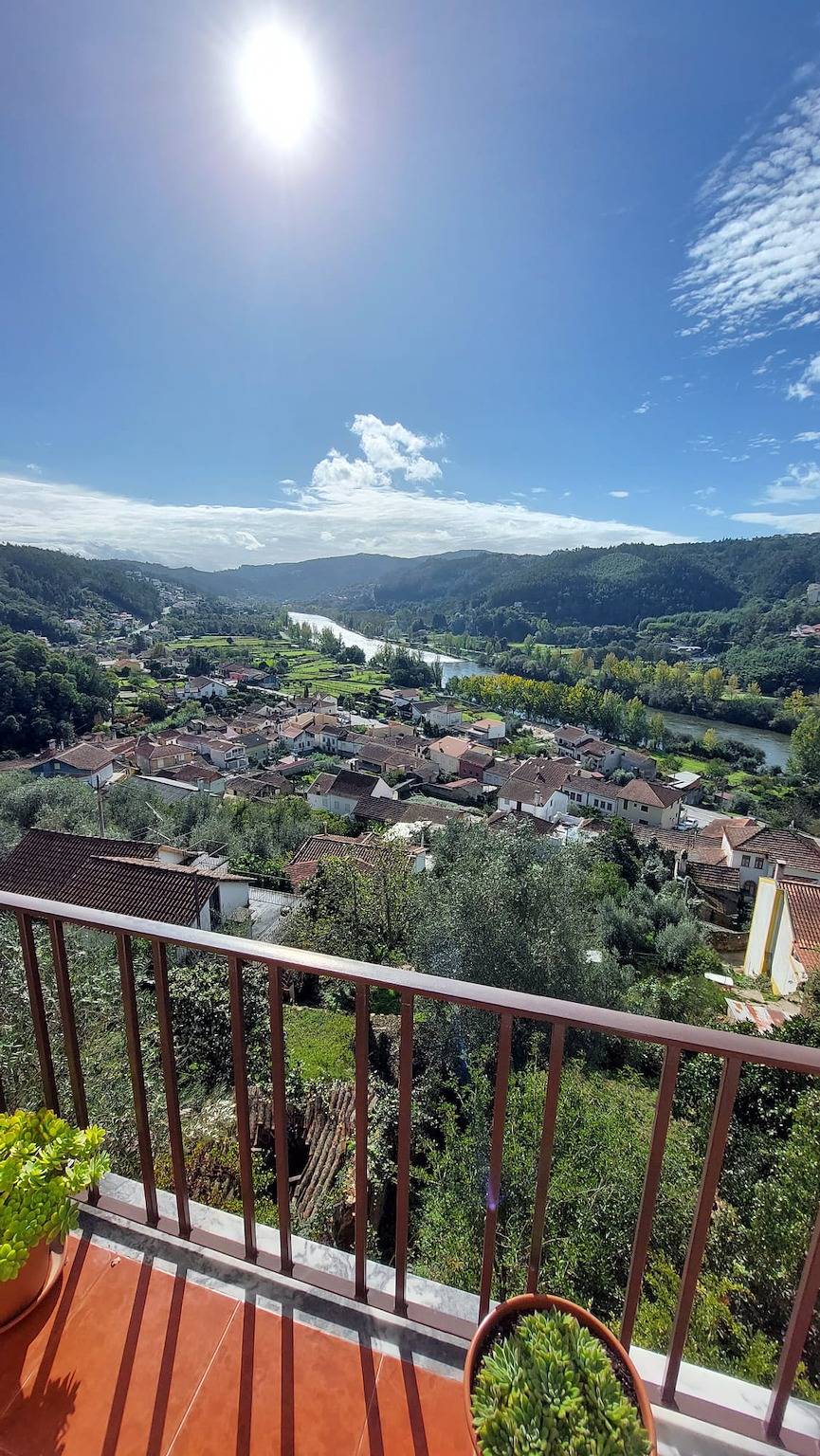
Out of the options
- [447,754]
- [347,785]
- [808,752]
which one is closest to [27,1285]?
[347,785]

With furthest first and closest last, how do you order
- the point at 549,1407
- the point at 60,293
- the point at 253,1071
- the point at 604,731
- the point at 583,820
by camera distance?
1. the point at 604,731
2. the point at 583,820
3. the point at 60,293
4. the point at 253,1071
5. the point at 549,1407

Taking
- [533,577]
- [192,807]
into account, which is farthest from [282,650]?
[192,807]

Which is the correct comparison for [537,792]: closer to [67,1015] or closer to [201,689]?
[67,1015]

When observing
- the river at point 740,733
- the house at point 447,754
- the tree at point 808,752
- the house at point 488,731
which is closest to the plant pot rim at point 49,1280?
the house at point 447,754

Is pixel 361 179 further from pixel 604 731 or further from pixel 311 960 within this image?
pixel 604 731

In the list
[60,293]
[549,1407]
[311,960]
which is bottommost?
[549,1407]

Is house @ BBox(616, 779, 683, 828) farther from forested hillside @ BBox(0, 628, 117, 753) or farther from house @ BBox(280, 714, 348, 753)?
forested hillside @ BBox(0, 628, 117, 753)
